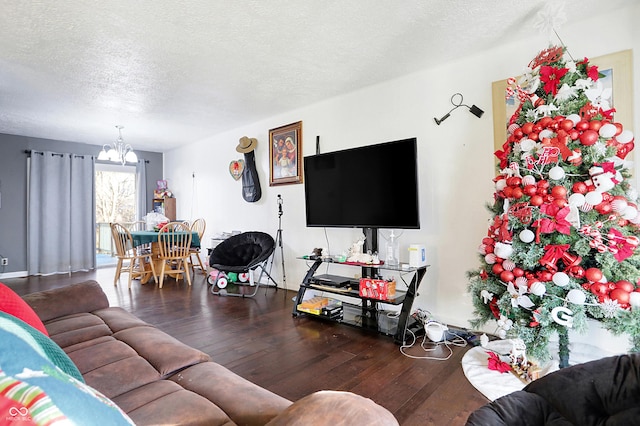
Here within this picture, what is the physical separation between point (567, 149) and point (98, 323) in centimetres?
281

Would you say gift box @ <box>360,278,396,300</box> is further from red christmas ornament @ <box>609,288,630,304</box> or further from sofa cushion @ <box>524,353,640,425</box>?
sofa cushion @ <box>524,353,640,425</box>

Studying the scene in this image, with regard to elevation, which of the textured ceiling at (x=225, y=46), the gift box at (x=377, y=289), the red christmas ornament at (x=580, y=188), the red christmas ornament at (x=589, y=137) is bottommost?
the gift box at (x=377, y=289)

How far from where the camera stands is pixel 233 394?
108 centimetres

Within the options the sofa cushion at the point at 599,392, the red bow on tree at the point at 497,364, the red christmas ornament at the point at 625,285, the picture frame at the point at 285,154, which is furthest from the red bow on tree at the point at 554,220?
the picture frame at the point at 285,154

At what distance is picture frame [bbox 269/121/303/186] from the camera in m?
4.43

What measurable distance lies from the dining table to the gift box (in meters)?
3.32

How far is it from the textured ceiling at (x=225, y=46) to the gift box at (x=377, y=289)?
1.99 metres

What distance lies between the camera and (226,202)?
226 inches

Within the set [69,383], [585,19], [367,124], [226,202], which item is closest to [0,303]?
[69,383]

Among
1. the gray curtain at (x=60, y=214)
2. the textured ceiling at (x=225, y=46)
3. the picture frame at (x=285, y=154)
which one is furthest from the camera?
the gray curtain at (x=60, y=214)

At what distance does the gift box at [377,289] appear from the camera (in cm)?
286

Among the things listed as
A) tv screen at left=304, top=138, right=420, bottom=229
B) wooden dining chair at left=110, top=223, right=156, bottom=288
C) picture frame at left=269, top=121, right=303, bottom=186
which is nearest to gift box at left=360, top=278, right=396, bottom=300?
tv screen at left=304, top=138, right=420, bottom=229

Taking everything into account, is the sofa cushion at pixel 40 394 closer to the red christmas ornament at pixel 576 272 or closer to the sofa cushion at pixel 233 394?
the sofa cushion at pixel 233 394

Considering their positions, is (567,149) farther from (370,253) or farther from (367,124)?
(367,124)
